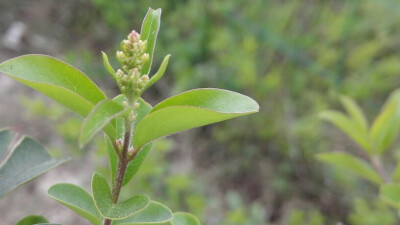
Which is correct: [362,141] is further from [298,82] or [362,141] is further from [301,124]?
[298,82]

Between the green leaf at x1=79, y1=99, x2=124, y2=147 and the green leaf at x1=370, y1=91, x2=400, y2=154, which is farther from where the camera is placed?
the green leaf at x1=370, y1=91, x2=400, y2=154

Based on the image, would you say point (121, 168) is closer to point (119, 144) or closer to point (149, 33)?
point (119, 144)

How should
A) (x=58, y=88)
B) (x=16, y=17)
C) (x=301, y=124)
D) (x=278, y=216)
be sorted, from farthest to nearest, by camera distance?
(x=16, y=17), (x=278, y=216), (x=301, y=124), (x=58, y=88)

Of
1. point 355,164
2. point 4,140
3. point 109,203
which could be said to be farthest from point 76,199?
point 355,164

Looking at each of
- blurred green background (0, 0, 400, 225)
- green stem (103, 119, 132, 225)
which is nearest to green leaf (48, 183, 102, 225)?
green stem (103, 119, 132, 225)

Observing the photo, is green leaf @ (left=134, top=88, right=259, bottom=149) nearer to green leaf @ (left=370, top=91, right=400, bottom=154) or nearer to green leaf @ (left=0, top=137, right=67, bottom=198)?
green leaf @ (left=0, top=137, right=67, bottom=198)

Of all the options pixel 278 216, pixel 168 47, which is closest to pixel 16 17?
pixel 168 47
